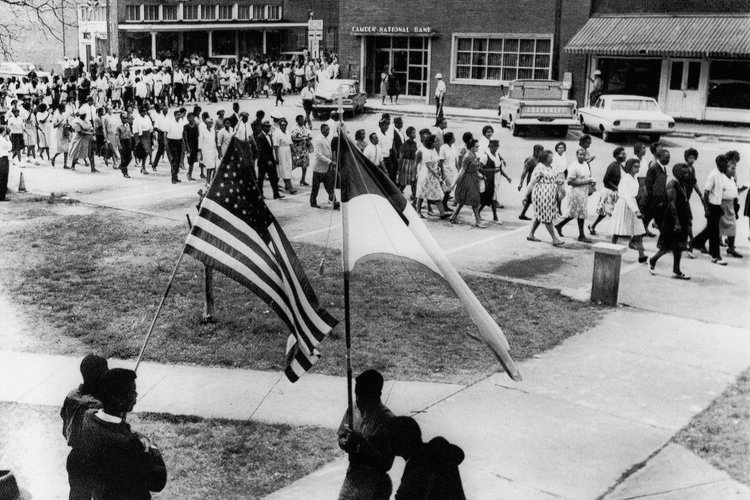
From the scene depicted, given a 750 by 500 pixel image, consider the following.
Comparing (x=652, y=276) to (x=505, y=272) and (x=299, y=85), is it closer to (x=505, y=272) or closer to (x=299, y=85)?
(x=505, y=272)

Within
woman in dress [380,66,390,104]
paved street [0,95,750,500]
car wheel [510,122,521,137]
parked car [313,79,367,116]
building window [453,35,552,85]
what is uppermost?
building window [453,35,552,85]

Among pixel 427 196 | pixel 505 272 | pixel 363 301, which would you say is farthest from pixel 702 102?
pixel 363 301

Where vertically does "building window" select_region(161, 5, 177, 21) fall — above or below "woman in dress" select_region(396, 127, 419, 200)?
above

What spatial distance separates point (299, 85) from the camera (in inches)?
1594

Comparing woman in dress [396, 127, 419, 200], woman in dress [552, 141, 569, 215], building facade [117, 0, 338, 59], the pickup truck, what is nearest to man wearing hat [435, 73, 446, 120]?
the pickup truck

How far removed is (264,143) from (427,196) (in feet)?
12.0

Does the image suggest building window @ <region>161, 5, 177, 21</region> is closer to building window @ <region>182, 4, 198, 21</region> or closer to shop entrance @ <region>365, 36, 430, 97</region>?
building window @ <region>182, 4, 198, 21</region>

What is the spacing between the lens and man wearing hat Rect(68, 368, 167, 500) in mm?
4922

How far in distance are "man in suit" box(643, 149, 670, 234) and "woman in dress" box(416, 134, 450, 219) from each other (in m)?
3.71

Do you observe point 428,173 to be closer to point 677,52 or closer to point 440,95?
point 677,52

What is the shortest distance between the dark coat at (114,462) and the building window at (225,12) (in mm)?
49370

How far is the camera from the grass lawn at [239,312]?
9586 mm

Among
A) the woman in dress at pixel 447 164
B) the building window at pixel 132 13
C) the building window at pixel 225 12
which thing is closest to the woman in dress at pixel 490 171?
the woman in dress at pixel 447 164

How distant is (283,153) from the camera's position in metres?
18.6
